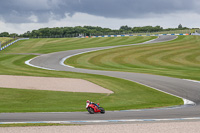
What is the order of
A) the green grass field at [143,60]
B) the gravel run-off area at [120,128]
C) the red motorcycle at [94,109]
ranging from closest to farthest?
the gravel run-off area at [120,128]
the red motorcycle at [94,109]
the green grass field at [143,60]

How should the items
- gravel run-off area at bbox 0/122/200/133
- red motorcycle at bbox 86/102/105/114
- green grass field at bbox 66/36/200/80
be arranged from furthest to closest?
green grass field at bbox 66/36/200/80 → red motorcycle at bbox 86/102/105/114 → gravel run-off area at bbox 0/122/200/133

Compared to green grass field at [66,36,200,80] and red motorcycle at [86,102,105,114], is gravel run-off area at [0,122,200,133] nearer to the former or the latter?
red motorcycle at [86,102,105,114]

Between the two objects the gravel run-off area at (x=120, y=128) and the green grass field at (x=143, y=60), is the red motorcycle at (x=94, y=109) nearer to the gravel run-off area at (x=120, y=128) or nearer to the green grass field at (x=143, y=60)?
the gravel run-off area at (x=120, y=128)

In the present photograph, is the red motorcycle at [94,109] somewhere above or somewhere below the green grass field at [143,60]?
above

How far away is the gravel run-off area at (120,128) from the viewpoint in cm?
1157

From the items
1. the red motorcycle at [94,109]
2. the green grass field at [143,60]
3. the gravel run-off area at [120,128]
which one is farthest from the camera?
the green grass field at [143,60]

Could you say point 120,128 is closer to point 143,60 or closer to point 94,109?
point 94,109

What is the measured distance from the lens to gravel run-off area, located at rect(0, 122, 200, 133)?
11570 millimetres

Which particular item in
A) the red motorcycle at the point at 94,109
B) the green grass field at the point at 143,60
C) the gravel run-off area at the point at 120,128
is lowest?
the green grass field at the point at 143,60

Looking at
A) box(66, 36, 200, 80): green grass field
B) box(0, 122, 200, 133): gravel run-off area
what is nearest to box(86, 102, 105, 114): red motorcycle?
box(0, 122, 200, 133): gravel run-off area

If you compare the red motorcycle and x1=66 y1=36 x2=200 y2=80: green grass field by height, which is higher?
the red motorcycle

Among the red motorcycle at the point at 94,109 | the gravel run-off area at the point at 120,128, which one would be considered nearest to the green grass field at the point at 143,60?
the red motorcycle at the point at 94,109

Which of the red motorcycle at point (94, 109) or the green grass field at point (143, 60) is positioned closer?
the red motorcycle at point (94, 109)

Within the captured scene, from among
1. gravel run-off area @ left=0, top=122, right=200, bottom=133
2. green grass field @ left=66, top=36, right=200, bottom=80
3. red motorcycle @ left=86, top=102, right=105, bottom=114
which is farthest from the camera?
green grass field @ left=66, top=36, right=200, bottom=80
